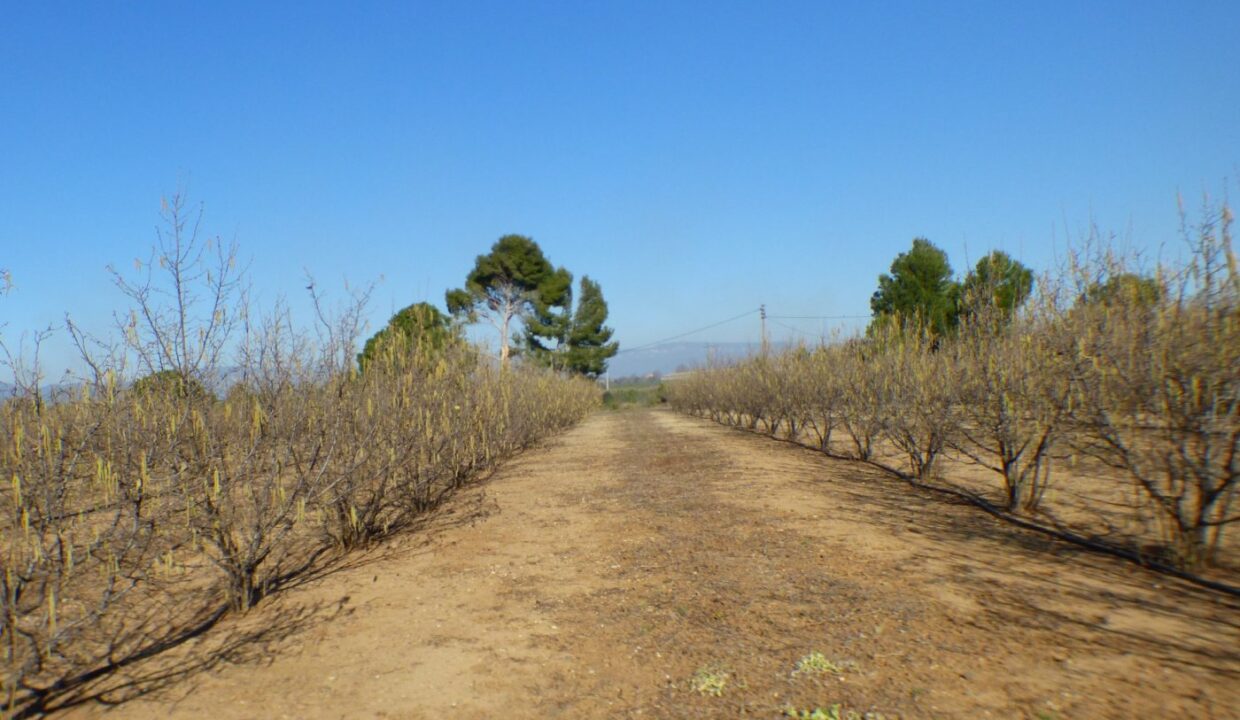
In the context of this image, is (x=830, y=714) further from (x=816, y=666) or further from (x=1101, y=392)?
(x=1101, y=392)

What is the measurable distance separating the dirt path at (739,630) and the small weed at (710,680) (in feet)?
0.05

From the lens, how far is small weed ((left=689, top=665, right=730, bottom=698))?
3.47 metres

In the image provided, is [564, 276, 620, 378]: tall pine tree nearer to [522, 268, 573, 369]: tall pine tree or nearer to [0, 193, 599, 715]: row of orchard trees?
[522, 268, 573, 369]: tall pine tree

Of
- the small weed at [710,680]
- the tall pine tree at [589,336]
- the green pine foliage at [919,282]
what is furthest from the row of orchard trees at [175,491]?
the tall pine tree at [589,336]

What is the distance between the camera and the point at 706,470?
38.6 feet

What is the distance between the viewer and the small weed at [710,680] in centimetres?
347

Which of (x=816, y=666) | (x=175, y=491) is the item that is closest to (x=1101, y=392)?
(x=816, y=666)

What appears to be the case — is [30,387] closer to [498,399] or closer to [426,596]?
[426,596]

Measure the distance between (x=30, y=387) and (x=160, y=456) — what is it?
0.90 meters

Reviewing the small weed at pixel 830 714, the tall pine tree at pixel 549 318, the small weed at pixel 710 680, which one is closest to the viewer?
the small weed at pixel 830 714

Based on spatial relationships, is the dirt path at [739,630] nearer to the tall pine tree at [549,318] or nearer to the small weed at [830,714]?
the small weed at [830,714]

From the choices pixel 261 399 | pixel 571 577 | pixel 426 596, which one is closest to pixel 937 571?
pixel 571 577

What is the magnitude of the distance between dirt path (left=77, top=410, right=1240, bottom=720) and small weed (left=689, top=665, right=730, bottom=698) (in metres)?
0.02

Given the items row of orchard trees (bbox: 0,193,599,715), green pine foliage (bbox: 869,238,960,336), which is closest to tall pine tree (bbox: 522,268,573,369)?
green pine foliage (bbox: 869,238,960,336)
